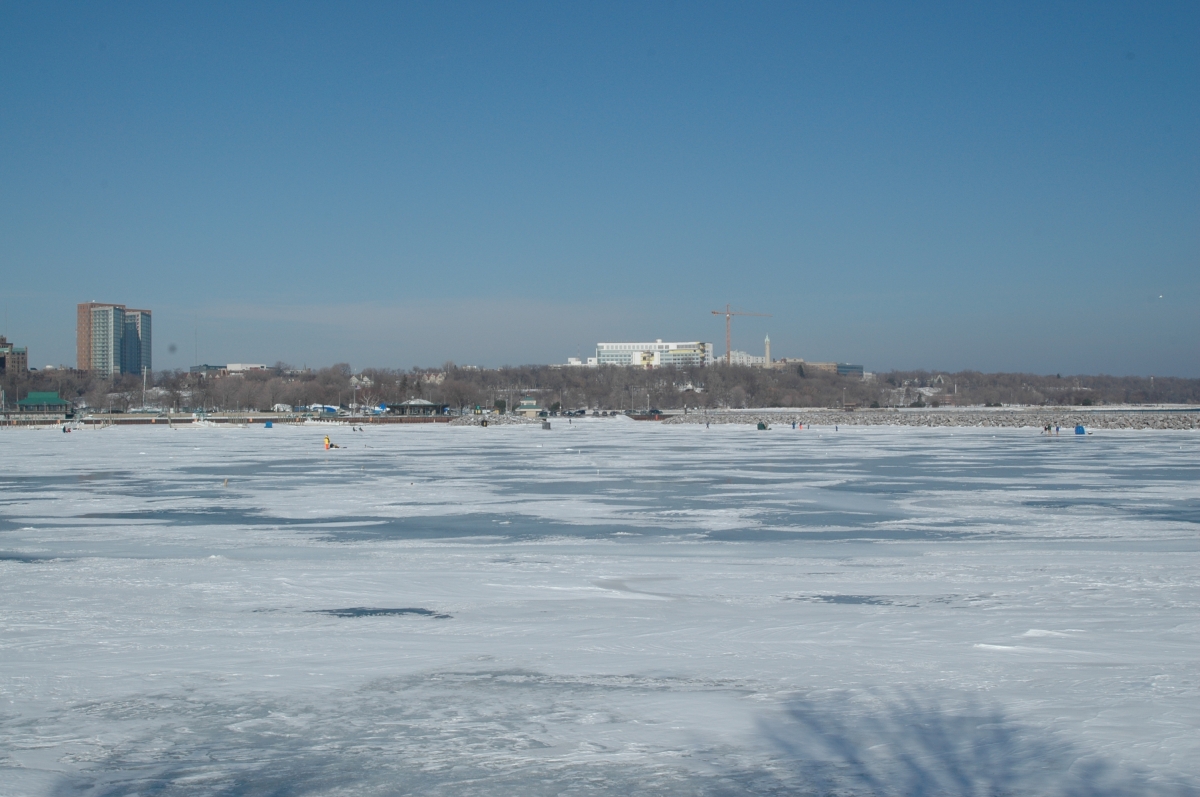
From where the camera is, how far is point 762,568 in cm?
1144

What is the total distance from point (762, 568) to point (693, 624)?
124 inches

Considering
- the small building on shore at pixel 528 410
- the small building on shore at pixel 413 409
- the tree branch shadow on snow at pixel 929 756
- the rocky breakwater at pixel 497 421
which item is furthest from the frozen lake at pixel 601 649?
the small building on shore at pixel 528 410

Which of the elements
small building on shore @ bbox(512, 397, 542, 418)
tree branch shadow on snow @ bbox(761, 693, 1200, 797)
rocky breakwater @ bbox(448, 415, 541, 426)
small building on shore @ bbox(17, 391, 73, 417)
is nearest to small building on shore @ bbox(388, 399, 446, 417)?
small building on shore @ bbox(512, 397, 542, 418)

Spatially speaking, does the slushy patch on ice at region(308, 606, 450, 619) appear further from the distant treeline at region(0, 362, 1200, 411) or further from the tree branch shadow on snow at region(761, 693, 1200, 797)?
the distant treeline at region(0, 362, 1200, 411)

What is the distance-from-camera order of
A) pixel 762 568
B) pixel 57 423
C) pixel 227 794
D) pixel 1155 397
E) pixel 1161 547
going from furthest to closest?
1. pixel 1155 397
2. pixel 57 423
3. pixel 1161 547
4. pixel 762 568
5. pixel 227 794

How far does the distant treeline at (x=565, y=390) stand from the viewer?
115875mm

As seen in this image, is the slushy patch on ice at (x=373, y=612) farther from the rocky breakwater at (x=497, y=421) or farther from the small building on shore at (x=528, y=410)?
the small building on shore at (x=528, y=410)

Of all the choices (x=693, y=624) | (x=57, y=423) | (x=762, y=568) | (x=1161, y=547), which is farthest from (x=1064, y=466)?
(x=57, y=423)

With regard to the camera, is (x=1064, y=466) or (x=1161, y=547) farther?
(x=1064, y=466)

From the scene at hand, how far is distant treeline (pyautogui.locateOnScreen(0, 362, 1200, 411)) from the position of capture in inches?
4562

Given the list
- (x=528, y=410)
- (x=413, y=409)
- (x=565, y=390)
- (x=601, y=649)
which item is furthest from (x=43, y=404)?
(x=601, y=649)

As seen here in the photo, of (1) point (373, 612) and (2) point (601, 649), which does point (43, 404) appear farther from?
(2) point (601, 649)

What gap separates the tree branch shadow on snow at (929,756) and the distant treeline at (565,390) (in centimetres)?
9952

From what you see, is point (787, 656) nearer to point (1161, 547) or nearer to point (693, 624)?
point (693, 624)
